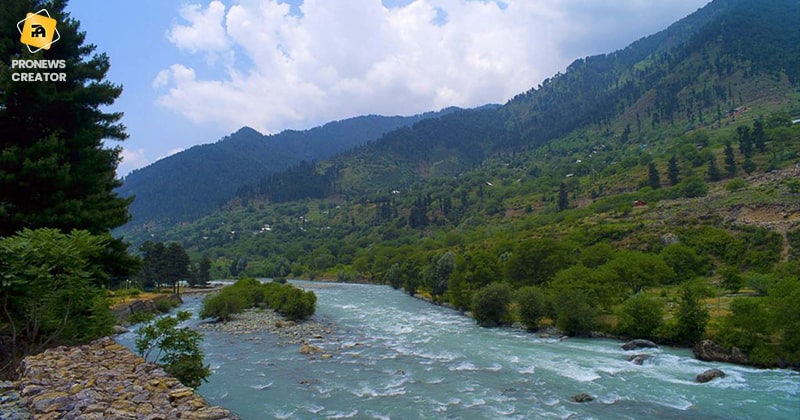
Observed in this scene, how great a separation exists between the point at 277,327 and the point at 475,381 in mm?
25825

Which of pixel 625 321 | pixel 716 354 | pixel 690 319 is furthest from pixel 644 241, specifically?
pixel 716 354

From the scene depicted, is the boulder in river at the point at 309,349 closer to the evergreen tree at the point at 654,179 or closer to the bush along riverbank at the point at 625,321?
the bush along riverbank at the point at 625,321

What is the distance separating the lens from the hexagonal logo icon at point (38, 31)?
54.0 feet

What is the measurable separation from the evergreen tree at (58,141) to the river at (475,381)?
462 inches

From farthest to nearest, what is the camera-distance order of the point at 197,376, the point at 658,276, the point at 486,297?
the point at 658,276, the point at 486,297, the point at 197,376

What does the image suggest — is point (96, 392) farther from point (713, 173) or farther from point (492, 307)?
point (713, 173)

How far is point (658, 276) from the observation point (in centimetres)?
5341

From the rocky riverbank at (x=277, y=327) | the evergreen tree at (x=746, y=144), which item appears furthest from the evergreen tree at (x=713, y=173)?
the rocky riverbank at (x=277, y=327)

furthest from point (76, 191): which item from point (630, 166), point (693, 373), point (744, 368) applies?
point (630, 166)

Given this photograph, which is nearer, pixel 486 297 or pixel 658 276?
pixel 486 297

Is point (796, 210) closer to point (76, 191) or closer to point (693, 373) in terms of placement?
point (693, 373)

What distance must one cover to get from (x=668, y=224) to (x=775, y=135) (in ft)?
211

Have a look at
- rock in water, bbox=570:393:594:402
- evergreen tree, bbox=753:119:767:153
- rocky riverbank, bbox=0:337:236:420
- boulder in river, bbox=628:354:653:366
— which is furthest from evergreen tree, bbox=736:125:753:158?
rocky riverbank, bbox=0:337:236:420

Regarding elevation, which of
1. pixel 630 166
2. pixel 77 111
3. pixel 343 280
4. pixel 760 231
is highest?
pixel 630 166
